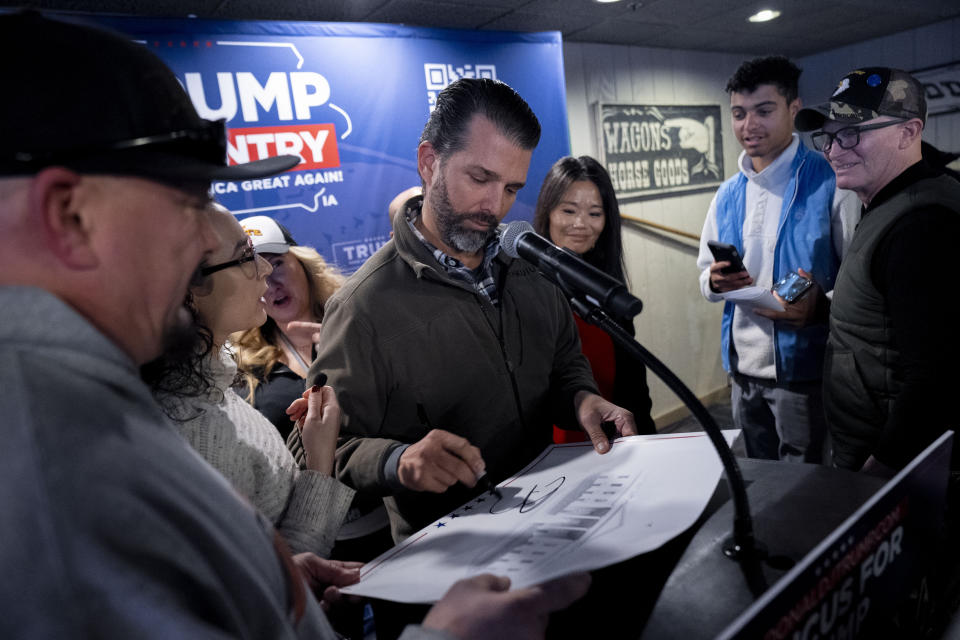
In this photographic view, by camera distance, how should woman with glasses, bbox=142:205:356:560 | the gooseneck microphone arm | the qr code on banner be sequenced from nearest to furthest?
the gooseneck microphone arm, woman with glasses, bbox=142:205:356:560, the qr code on banner

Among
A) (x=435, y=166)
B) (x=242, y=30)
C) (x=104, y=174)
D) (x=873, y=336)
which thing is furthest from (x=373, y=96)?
(x=104, y=174)

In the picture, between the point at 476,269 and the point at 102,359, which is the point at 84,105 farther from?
the point at 476,269

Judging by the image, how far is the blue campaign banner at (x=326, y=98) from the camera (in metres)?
2.46

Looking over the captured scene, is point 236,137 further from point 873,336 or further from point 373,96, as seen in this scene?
point 873,336

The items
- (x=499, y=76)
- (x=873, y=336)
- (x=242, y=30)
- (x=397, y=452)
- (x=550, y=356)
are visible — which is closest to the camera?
(x=397, y=452)

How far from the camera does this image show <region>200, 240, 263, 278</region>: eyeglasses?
1356 millimetres

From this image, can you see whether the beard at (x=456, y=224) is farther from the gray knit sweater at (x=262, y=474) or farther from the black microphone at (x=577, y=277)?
the gray knit sweater at (x=262, y=474)

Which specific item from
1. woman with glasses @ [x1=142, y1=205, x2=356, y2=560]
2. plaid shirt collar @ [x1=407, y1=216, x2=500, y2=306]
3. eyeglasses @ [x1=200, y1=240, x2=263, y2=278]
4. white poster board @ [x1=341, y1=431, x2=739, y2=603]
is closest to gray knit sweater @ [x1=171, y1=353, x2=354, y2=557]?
woman with glasses @ [x1=142, y1=205, x2=356, y2=560]

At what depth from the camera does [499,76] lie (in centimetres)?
327

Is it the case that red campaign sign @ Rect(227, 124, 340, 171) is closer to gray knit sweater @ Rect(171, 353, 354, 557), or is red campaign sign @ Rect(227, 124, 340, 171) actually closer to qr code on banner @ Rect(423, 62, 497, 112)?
qr code on banner @ Rect(423, 62, 497, 112)

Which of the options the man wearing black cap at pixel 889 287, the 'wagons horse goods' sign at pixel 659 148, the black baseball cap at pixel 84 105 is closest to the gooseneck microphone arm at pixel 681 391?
the black baseball cap at pixel 84 105

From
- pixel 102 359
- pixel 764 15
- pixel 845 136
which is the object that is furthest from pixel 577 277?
pixel 764 15

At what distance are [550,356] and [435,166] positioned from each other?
0.62m

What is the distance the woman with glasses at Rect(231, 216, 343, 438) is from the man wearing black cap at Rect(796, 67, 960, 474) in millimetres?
1869
